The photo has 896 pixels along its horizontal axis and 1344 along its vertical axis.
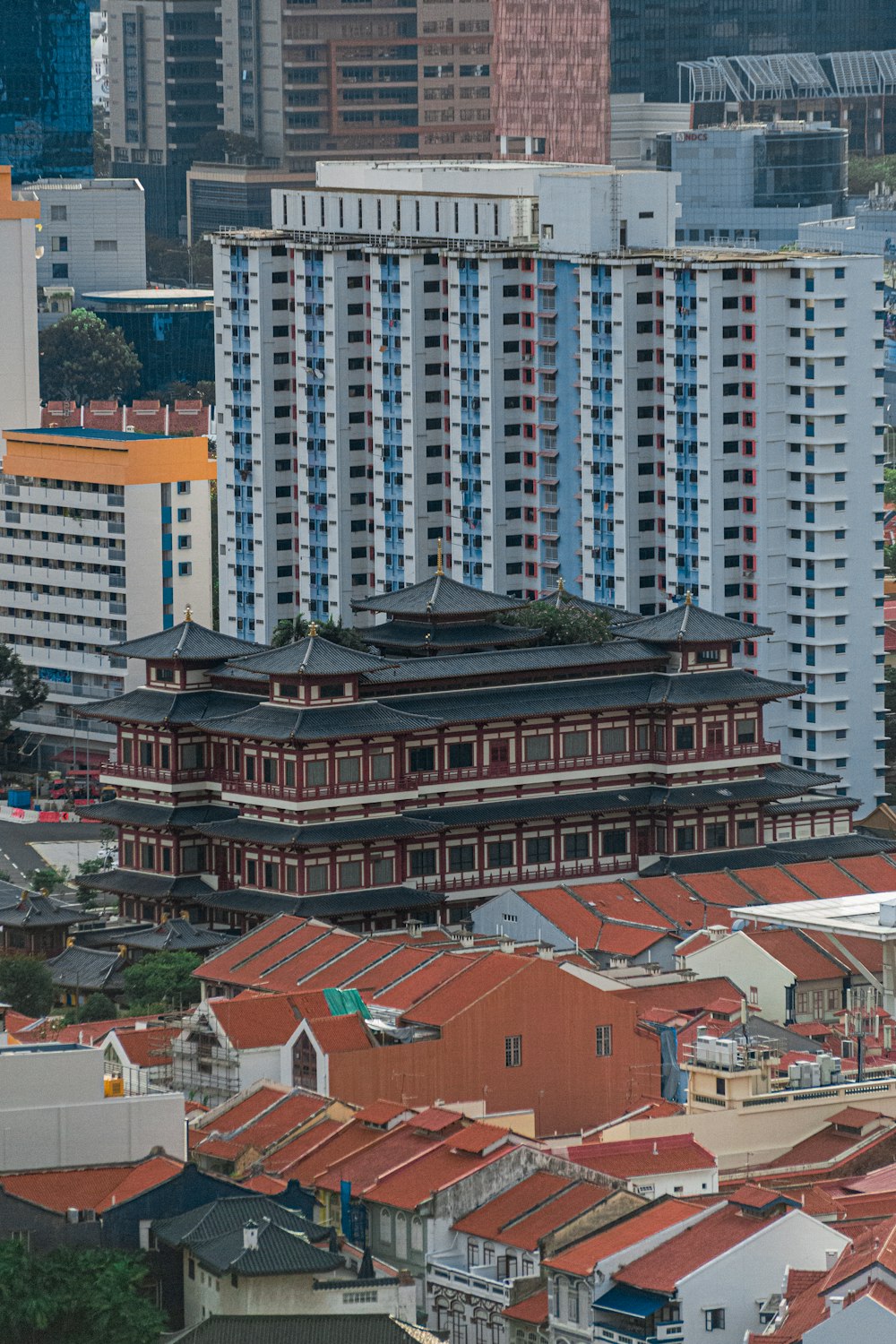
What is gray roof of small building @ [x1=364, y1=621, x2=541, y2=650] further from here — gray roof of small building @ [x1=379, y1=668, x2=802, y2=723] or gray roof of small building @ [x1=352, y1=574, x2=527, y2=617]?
gray roof of small building @ [x1=379, y1=668, x2=802, y2=723]

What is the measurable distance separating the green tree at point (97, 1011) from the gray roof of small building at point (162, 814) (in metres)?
19.2

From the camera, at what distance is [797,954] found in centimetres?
15450

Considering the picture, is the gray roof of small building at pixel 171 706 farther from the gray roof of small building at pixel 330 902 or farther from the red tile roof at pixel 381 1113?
the red tile roof at pixel 381 1113

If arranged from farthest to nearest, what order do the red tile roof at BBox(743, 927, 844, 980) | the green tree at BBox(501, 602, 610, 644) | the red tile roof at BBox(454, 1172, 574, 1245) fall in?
the green tree at BBox(501, 602, 610, 644) → the red tile roof at BBox(743, 927, 844, 980) → the red tile roof at BBox(454, 1172, 574, 1245)

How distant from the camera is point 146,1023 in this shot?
5768 inches

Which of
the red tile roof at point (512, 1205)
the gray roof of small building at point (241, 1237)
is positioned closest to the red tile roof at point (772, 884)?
the red tile roof at point (512, 1205)

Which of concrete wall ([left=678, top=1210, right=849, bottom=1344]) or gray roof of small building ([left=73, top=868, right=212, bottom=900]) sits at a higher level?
concrete wall ([left=678, top=1210, right=849, bottom=1344])

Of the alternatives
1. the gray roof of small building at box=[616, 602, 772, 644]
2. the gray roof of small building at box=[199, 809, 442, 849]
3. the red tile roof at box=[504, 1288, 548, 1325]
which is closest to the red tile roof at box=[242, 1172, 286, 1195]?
the red tile roof at box=[504, 1288, 548, 1325]

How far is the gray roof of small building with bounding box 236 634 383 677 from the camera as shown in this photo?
17112cm

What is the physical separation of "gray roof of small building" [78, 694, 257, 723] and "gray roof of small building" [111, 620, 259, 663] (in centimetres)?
157

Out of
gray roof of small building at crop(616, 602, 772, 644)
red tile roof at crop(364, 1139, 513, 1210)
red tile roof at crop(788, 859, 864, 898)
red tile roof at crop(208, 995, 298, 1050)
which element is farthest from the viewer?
gray roof of small building at crop(616, 602, 772, 644)

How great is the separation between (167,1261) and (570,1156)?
13350 millimetres

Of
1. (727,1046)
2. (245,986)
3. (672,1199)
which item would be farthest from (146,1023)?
(672,1199)

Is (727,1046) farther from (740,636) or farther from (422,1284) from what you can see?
(740,636)
